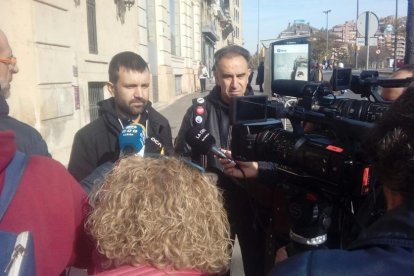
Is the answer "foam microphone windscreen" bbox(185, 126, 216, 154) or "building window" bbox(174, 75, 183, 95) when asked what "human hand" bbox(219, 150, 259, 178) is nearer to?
"foam microphone windscreen" bbox(185, 126, 216, 154)

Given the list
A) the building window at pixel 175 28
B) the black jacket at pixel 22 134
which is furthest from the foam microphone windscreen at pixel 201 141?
the building window at pixel 175 28

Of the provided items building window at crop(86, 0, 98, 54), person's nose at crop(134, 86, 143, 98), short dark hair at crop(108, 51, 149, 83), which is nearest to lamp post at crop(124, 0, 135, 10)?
building window at crop(86, 0, 98, 54)

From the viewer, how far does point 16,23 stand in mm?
5512

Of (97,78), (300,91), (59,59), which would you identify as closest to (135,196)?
(300,91)

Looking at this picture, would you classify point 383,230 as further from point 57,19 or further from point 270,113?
point 57,19

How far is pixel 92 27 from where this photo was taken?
833 cm

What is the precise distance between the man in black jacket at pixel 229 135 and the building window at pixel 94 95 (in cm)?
571

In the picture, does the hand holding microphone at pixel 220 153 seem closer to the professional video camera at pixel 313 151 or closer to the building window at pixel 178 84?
the professional video camera at pixel 313 151

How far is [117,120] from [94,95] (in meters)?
6.12

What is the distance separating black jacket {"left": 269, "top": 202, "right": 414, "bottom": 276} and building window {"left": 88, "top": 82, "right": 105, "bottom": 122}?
7470mm

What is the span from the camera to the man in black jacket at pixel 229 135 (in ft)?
7.86

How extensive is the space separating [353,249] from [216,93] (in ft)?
6.02

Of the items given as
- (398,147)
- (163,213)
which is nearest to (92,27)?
(163,213)

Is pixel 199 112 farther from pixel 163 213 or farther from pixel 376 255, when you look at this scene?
pixel 376 255
